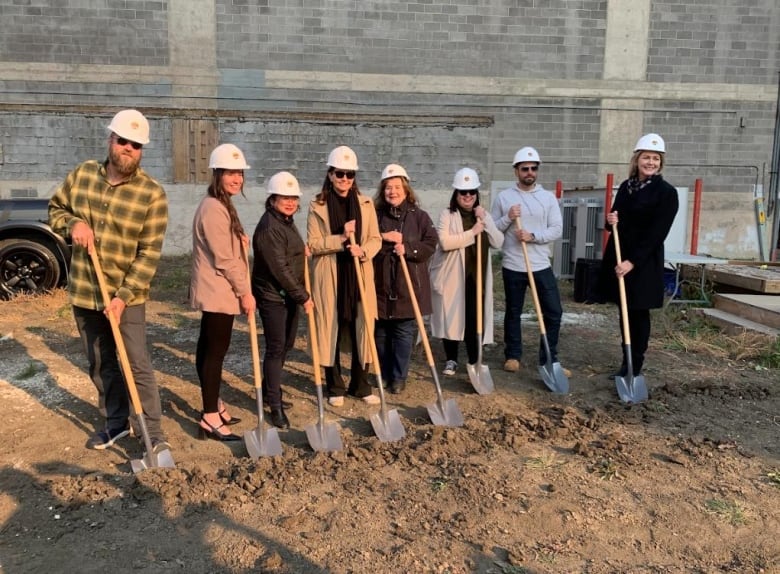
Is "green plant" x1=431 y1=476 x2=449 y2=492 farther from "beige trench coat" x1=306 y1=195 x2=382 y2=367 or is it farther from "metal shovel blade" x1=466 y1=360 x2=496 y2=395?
"metal shovel blade" x1=466 y1=360 x2=496 y2=395

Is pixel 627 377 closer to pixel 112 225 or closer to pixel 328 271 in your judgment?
pixel 328 271

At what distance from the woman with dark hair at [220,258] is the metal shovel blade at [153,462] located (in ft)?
2.12

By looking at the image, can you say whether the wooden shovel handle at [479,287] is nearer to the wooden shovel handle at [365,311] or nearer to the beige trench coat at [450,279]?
the beige trench coat at [450,279]

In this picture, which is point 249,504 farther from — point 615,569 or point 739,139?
point 739,139

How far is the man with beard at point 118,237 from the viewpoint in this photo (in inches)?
132

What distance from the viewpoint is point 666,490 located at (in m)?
3.28

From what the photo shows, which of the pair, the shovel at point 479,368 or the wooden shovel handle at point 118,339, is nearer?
the wooden shovel handle at point 118,339

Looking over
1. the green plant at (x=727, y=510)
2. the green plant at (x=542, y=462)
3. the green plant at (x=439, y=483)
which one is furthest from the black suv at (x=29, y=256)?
the green plant at (x=727, y=510)

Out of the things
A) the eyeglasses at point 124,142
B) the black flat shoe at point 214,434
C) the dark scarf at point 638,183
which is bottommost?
the black flat shoe at point 214,434

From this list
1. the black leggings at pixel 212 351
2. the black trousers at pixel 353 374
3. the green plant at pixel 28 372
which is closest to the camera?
the black leggings at pixel 212 351

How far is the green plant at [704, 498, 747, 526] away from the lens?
118 inches

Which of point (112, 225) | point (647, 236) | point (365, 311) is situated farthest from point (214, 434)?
point (647, 236)

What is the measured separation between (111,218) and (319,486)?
1.87 m

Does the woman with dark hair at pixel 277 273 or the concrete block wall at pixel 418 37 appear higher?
the concrete block wall at pixel 418 37
